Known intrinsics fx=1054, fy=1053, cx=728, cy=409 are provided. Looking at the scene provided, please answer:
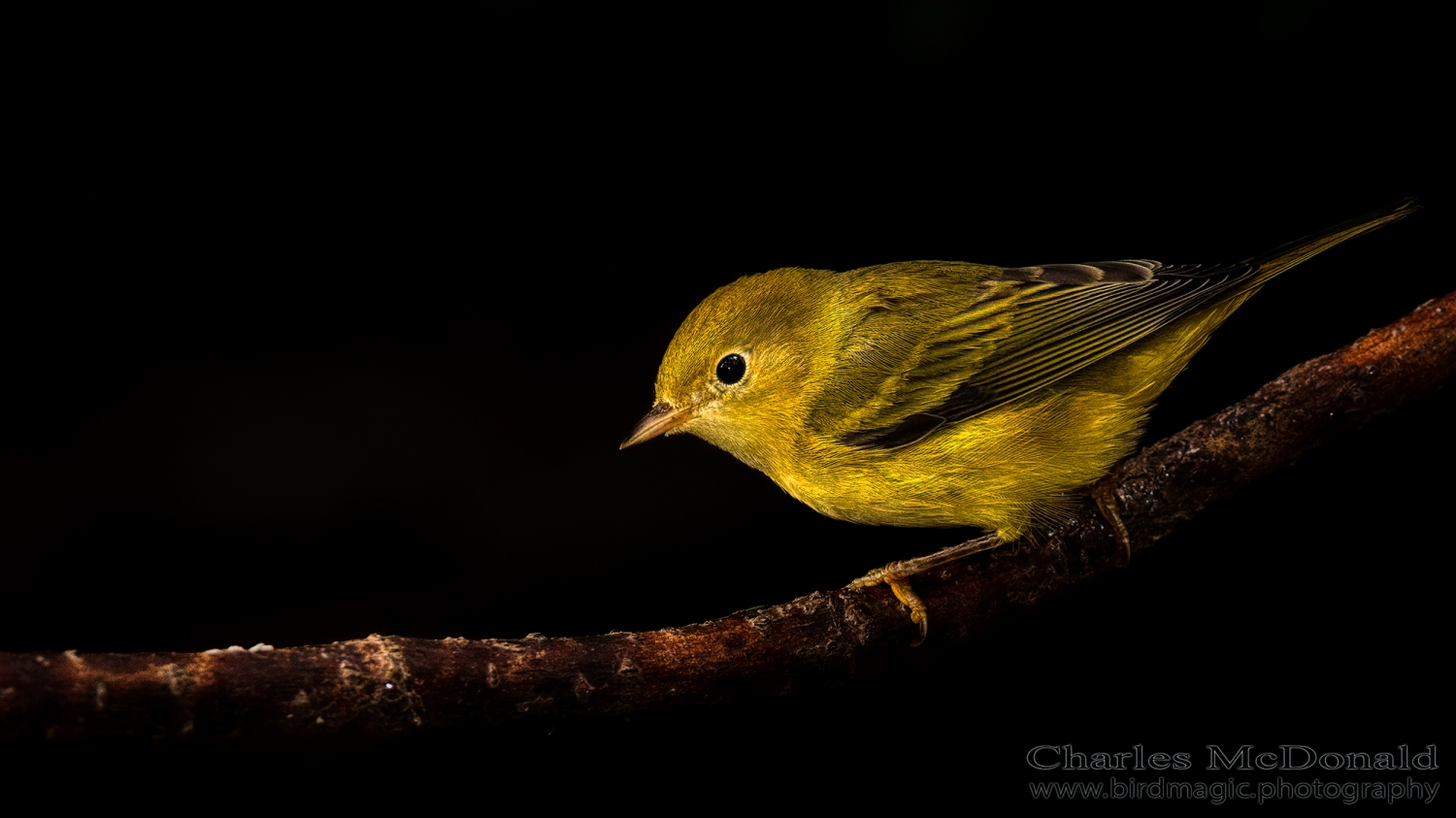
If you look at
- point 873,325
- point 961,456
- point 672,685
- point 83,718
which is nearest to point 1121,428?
point 961,456

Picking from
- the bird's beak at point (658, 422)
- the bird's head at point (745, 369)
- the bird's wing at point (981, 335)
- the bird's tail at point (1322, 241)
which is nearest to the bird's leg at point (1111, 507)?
the bird's wing at point (981, 335)

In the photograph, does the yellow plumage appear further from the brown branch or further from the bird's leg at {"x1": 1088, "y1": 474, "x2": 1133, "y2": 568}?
the brown branch

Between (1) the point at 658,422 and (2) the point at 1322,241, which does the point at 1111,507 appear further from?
(1) the point at 658,422

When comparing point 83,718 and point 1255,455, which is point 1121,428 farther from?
point 83,718

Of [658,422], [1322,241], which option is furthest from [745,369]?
[1322,241]

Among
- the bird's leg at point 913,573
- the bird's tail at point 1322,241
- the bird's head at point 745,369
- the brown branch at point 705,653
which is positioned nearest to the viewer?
the brown branch at point 705,653

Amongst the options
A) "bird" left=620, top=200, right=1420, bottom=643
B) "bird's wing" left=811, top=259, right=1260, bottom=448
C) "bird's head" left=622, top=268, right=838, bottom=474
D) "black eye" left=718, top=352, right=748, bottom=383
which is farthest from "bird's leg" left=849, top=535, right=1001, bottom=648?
"black eye" left=718, top=352, right=748, bottom=383

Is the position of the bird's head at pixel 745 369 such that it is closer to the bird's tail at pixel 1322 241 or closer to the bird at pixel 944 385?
the bird at pixel 944 385
